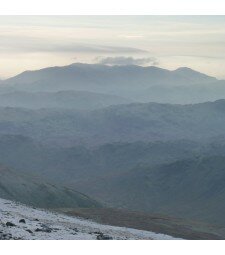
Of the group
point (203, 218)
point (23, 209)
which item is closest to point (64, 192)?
point (203, 218)

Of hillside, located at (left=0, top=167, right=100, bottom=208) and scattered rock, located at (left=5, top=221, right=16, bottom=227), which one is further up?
scattered rock, located at (left=5, top=221, right=16, bottom=227)

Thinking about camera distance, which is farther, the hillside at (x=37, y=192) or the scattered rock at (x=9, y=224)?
the hillside at (x=37, y=192)

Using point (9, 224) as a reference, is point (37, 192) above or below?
below

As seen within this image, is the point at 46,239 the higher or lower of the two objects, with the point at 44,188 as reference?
higher

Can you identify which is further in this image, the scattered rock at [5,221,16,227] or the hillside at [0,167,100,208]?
the hillside at [0,167,100,208]

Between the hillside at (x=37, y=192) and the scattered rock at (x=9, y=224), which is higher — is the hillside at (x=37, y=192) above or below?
below

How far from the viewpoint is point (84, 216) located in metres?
87.8

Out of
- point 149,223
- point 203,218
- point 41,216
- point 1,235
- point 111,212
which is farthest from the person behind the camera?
point 203,218

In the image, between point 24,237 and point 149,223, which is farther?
point 149,223

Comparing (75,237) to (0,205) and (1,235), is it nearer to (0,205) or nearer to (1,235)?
(1,235)

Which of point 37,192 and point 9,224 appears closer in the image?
point 9,224

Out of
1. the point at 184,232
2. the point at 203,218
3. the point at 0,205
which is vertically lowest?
the point at 203,218

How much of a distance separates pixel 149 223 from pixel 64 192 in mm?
81375

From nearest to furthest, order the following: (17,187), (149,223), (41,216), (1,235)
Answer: (1,235) < (41,216) < (149,223) < (17,187)
